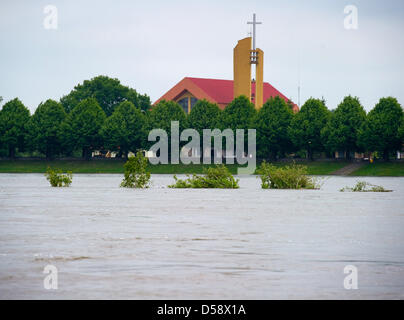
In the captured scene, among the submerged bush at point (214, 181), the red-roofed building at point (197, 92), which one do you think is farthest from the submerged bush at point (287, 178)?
the red-roofed building at point (197, 92)

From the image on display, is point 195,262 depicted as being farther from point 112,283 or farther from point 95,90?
point 95,90

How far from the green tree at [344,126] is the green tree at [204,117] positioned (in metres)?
15.2

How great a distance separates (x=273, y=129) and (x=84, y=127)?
2510 centimetres

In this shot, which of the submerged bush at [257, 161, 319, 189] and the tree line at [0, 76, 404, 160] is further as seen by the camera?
the tree line at [0, 76, 404, 160]

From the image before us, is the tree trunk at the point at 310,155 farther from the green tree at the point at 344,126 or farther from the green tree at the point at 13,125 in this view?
the green tree at the point at 13,125

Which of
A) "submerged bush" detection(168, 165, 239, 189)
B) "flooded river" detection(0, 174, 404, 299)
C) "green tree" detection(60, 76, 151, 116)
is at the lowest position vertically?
"flooded river" detection(0, 174, 404, 299)

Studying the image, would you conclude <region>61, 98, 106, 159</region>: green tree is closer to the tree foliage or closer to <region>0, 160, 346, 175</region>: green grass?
<region>0, 160, 346, 175</region>: green grass

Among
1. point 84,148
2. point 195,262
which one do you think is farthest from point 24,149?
point 195,262

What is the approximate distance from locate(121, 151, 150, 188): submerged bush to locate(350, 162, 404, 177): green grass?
38421mm

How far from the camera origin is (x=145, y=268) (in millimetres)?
10172

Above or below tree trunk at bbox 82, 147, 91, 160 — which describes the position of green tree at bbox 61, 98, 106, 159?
above

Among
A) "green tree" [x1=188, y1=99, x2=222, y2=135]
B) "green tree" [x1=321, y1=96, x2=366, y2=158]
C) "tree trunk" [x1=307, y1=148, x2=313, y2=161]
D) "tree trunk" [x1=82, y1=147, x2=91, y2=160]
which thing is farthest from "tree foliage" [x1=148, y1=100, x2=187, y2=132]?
"green tree" [x1=321, y1=96, x2=366, y2=158]

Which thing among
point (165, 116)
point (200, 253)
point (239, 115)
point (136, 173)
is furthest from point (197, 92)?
point (200, 253)

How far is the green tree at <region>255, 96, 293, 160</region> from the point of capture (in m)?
89.4
